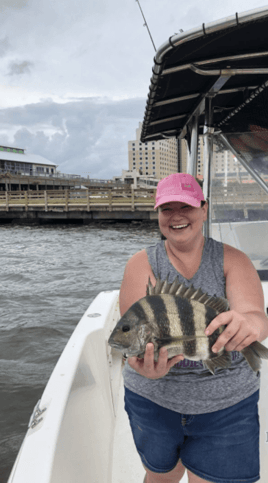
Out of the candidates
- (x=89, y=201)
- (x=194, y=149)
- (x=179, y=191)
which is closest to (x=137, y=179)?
(x=89, y=201)

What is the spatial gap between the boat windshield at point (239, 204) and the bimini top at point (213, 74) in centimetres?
34

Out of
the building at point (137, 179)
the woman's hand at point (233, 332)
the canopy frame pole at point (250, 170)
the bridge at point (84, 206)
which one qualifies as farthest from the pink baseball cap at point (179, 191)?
the building at point (137, 179)

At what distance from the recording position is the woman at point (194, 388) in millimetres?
1712

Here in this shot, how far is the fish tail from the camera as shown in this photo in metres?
1.47

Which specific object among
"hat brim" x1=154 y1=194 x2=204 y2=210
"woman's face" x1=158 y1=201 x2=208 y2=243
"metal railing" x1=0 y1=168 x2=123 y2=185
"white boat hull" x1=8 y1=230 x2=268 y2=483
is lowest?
"white boat hull" x1=8 y1=230 x2=268 y2=483

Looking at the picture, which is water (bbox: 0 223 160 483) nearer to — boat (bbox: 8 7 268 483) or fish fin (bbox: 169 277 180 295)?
boat (bbox: 8 7 268 483)

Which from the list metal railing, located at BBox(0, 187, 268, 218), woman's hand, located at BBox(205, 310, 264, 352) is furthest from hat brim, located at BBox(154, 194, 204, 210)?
metal railing, located at BBox(0, 187, 268, 218)

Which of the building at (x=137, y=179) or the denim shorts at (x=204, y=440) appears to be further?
the building at (x=137, y=179)

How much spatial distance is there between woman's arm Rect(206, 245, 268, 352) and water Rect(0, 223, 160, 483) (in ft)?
13.7

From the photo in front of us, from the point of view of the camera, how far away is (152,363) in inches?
58.5

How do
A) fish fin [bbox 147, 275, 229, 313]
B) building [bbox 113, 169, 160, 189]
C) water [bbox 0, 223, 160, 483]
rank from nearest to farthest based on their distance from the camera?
1. fish fin [bbox 147, 275, 229, 313]
2. water [bbox 0, 223, 160, 483]
3. building [bbox 113, 169, 160, 189]

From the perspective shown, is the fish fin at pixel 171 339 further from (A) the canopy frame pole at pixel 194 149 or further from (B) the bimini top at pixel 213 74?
(A) the canopy frame pole at pixel 194 149

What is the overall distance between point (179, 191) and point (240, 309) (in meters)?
0.58

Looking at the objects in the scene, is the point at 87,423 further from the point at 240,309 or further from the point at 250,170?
the point at 250,170
